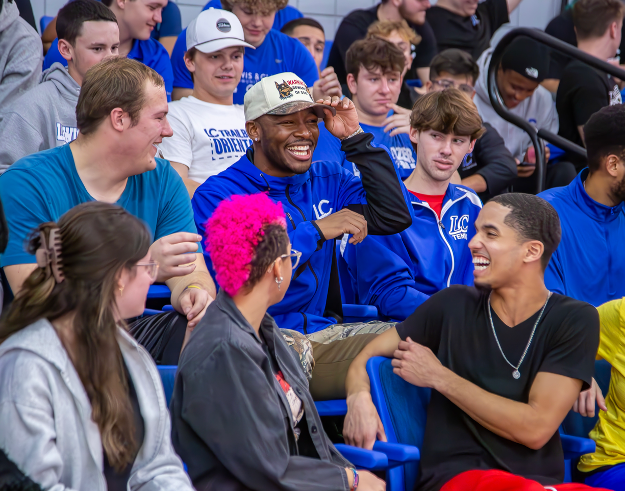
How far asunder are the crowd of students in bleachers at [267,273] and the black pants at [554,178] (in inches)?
9.5

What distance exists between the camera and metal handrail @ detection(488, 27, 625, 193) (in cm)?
416

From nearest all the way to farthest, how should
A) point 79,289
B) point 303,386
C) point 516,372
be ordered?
point 79,289 < point 303,386 < point 516,372

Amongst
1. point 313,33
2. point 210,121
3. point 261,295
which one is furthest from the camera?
point 313,33

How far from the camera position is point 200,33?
3814mm

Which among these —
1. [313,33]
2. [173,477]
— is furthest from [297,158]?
[313,33]

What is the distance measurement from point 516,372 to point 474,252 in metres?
0.40

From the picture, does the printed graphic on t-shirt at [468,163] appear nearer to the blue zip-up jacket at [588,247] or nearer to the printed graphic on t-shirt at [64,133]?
the blue zip-up jacket at [588,247]

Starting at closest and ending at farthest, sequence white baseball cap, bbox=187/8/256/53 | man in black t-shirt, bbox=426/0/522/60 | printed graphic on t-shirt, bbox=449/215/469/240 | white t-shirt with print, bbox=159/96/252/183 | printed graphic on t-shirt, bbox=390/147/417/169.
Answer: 1. printed graphic on t-shirt, bbox=449/215/469/240
2. white t-shirt with print, bbox=159/96/252/183
3. white baseball cap, bbox=187/8/256/53
4. printed graphic on t-shirt, bbox=390/147/417/169
5. man in black t-shirt, bbox=426/0/522/60

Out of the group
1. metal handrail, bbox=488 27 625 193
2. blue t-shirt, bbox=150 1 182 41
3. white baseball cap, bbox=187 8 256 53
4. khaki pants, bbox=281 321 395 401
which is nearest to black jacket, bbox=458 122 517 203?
metal handrail, bbox=488 27 625 193

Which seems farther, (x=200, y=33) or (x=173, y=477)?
(x=200, y=33)

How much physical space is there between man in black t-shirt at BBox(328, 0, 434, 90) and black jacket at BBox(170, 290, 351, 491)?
11.9 ft

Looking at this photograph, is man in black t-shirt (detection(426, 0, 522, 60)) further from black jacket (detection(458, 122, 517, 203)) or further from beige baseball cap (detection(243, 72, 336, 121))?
beige baseball cap (detection(243, 72, 336, 121))

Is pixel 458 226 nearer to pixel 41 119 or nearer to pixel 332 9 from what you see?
pixel 41 119

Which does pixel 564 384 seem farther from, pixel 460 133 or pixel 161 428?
pixel 460 133
